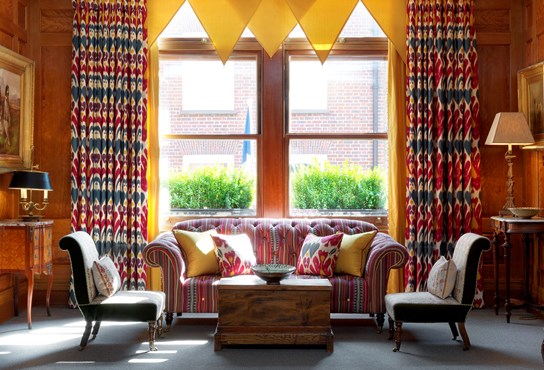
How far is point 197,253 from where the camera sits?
17.2 ft

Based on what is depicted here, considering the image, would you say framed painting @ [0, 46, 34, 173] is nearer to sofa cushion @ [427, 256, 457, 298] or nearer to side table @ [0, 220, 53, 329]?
side table @ [0, 220, 53, 329]

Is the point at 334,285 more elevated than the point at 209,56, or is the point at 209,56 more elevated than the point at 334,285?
the point at 209,56

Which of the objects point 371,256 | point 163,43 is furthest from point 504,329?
point 163,43

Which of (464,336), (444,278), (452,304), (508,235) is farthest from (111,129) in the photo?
(508,235)

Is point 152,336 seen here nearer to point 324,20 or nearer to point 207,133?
point 207,133

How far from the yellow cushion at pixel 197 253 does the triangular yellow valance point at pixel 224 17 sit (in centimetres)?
210

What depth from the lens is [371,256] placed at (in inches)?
201

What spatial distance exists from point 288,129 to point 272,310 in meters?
2.46

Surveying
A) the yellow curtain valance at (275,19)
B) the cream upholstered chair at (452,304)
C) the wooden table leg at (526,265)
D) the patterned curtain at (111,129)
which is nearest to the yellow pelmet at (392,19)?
the yellow curtain valance at (275,19)

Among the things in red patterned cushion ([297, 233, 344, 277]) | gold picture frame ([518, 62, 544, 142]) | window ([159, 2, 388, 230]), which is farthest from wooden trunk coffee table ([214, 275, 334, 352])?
gold picture frame ([518, 62, 544, 142])

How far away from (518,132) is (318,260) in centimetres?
224

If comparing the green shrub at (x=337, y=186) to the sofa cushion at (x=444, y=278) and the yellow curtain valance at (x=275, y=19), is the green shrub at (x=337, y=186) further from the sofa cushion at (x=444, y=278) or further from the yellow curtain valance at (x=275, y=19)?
the sofa cushion at (x=444, y=278)

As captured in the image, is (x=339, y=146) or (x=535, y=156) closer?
(x=535, y=156)

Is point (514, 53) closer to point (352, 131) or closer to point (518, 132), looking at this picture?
point (518, 132)
